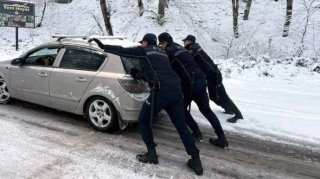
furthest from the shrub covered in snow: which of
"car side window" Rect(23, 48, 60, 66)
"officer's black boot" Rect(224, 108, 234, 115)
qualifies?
"car side window" Rect(23, 48, 60, 66)

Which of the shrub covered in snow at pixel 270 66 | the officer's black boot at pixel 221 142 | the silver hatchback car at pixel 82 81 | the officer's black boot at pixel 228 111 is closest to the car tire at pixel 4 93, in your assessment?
the silver hatchback car at pixel 82 81

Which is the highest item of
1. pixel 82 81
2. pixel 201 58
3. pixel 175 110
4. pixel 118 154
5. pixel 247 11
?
pixel 247 11

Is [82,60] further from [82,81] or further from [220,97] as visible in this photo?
[220,97]

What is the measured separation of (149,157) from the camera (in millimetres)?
4176

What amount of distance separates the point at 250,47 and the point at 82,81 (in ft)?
32.8

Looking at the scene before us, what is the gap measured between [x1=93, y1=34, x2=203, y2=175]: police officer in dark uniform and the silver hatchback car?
0.74 meters

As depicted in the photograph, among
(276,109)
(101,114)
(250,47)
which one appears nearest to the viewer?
(101,114)

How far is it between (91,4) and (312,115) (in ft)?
72.5

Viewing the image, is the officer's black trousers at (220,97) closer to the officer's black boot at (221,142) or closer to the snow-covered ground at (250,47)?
the snow-covered ground at (250,47)

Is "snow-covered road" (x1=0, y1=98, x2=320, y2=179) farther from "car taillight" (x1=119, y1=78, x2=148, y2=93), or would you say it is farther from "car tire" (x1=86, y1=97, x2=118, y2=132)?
"car taillight" (x1=119, y1=78, x2=148, y2=93)

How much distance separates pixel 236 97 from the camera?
8.10m

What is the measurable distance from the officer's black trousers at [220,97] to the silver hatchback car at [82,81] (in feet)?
5.66

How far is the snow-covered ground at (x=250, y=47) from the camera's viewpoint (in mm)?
6352

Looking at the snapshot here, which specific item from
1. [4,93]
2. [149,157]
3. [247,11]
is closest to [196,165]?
[149,157]
